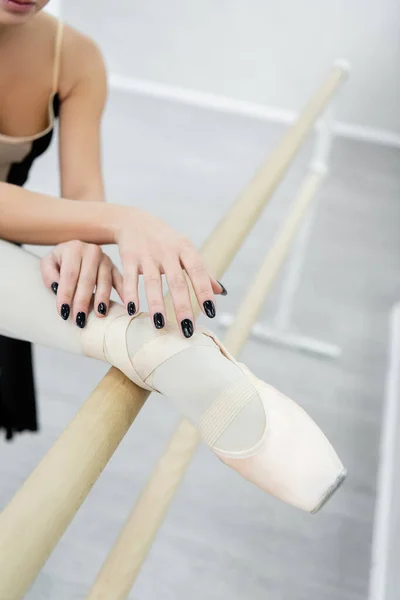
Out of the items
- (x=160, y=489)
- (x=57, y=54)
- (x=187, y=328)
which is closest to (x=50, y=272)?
(x=187, y=328)

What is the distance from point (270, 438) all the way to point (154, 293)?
0.43 feet

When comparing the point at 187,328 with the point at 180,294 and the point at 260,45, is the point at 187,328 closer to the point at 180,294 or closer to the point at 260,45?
the point at 180,294

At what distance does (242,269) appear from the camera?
214cm

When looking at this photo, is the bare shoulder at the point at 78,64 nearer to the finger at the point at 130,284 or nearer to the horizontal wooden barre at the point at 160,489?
the finger at the point at 130,284

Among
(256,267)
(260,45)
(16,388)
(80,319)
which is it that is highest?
(80,319)

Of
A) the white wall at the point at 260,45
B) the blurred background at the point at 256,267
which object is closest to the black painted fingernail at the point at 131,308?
the blurred background at the point at 256,267

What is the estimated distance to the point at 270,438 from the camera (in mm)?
378

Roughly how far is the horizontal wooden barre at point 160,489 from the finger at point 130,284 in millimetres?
402

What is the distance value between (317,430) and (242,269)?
176cm

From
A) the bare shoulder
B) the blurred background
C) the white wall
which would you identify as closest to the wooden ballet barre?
the bare shoulder

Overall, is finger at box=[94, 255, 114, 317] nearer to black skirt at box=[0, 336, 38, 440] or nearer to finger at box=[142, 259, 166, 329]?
finger at box=[142, 259, 166, 329]

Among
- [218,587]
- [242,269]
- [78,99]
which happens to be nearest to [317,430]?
[78,99]

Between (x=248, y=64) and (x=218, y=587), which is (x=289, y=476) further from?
(x=248, y=64)

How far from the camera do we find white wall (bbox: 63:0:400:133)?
3.37 m
